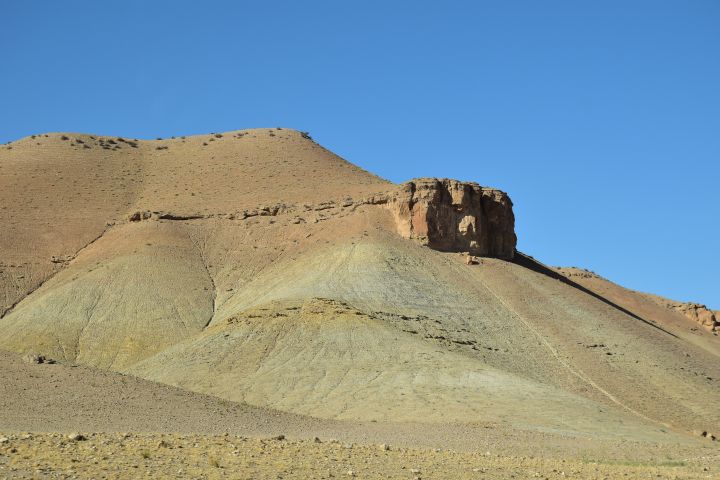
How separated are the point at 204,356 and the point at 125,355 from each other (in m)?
7.50

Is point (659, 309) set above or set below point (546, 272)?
below

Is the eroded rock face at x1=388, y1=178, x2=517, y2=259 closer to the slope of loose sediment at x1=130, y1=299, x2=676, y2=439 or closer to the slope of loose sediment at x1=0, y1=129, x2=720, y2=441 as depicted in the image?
the slope of loose sediment at x1=0, y1=129, x2=720, y2=441

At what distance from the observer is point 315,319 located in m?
51.0

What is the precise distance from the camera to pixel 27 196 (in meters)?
78.6

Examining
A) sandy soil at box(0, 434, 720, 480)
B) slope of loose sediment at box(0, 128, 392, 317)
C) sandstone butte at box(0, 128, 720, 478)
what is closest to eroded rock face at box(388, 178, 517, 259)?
sandstone butte at box(0, 128, 720, 478)

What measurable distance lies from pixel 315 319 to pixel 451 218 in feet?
66.9

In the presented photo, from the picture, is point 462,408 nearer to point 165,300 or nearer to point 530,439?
point 530,439

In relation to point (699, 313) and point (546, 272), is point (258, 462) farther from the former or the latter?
point (699, 313)

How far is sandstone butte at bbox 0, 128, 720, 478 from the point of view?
33.8m

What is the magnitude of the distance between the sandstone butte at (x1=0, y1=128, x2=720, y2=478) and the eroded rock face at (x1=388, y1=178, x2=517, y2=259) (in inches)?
6.3

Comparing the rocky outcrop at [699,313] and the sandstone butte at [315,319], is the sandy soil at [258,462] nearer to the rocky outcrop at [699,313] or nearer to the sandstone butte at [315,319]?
the sandstone butte at [315,319]

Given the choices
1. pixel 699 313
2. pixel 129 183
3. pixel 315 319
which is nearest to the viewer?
pixel 315 319

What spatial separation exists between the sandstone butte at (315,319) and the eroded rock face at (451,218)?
159 mm

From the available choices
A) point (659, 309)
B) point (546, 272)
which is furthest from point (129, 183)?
point (659, 309)
